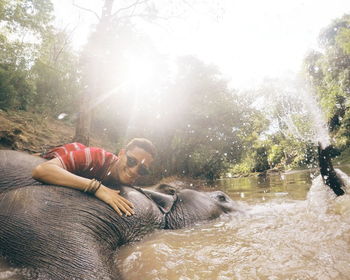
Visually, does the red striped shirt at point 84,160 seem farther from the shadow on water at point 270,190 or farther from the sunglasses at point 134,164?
the shadow on water at point 270,190

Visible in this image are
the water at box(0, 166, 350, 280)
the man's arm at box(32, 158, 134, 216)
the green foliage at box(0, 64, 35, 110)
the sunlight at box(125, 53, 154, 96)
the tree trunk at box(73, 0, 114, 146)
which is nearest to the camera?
the water at box(0, 166, 350, 280)

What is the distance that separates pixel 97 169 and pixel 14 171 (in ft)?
2.13

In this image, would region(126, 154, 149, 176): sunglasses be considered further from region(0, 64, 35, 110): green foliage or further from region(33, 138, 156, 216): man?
region(0, 64, 35, 110): green foliage

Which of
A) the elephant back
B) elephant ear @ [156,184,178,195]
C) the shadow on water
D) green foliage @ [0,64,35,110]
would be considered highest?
green foliage @ [0,64,35,110]

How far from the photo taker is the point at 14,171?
1831 mm

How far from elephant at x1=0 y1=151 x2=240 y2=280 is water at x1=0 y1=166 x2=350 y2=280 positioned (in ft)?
0.37

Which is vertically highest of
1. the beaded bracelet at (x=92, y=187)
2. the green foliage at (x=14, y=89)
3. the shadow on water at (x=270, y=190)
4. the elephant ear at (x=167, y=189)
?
the green foliage at (x=14, y=89)

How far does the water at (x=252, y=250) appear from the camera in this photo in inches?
53.8

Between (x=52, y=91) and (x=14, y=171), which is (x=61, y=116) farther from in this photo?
(x=14, y=171)

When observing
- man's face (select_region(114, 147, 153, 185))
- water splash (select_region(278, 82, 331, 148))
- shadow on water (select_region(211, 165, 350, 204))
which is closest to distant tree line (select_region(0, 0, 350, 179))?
shadow on water (select_region(211, 165, 350, 204))

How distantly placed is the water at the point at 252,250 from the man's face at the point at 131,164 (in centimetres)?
61

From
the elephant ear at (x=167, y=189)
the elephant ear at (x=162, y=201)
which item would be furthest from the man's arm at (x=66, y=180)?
the elephant ear at (x=167, y=189)

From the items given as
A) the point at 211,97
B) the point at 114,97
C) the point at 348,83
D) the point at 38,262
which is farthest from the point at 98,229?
the point at 348,83

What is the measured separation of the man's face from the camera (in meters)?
2.29
